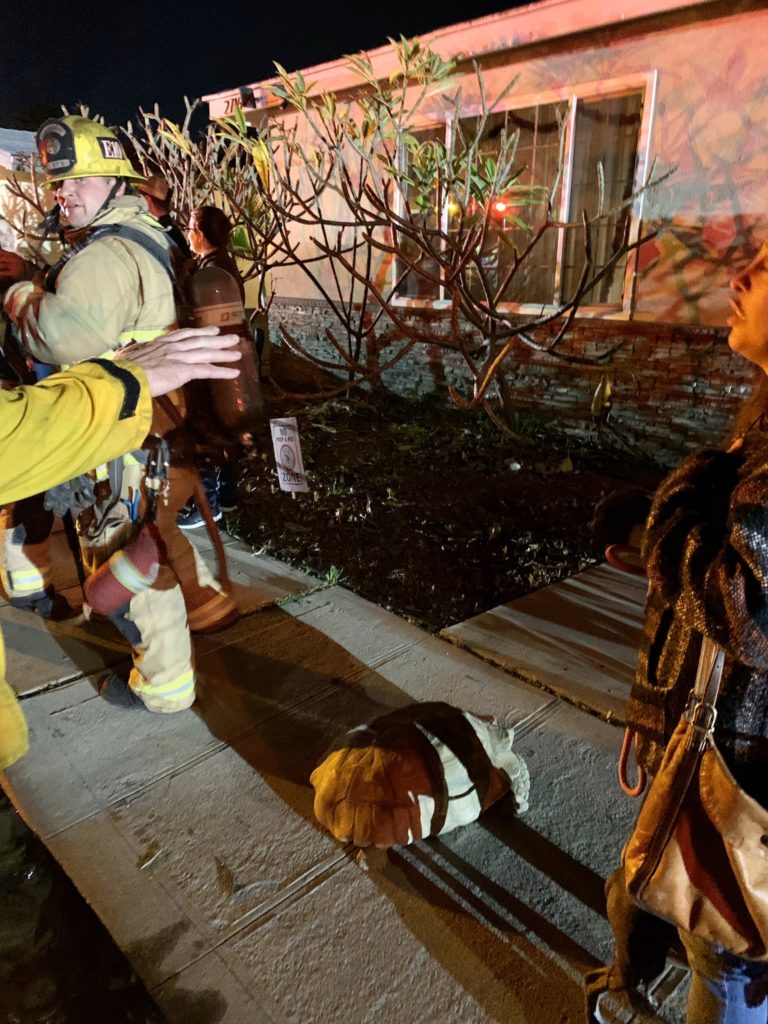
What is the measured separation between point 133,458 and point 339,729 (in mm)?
1442

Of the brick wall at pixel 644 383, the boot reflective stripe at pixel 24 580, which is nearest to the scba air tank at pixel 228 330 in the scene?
the boot reflective stripe at pixel 24 580

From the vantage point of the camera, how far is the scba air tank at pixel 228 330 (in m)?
2.92

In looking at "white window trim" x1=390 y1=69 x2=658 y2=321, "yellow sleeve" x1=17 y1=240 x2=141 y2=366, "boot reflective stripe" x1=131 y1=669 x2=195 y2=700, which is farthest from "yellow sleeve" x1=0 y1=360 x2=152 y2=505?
"white window trim" x1=390 y1=69 x2=658 y2=321

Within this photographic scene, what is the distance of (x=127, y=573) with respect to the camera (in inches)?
115

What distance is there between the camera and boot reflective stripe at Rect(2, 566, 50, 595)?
12.8 feet

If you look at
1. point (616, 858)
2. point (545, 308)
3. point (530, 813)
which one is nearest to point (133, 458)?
point (530, 813)

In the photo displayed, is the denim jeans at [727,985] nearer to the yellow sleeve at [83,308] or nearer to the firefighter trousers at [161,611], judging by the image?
the firefighter trousers at [161,611]

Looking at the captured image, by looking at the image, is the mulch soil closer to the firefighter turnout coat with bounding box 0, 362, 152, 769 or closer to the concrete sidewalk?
the concrete sidewalk

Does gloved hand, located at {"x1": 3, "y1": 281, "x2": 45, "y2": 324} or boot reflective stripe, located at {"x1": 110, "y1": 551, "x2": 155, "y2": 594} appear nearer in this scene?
gloved hand, located at {"x1": 3, "y1": 281, "x2": 45, "y2": 324}

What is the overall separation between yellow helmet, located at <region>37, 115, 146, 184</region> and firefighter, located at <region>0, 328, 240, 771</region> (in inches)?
62.3

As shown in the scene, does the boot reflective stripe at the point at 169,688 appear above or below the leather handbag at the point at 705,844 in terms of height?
below

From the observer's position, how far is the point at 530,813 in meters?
2.52

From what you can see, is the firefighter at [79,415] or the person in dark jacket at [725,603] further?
the firefighter at [79,415]

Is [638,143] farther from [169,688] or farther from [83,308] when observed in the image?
[169,688]
